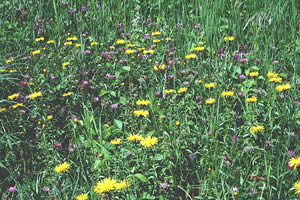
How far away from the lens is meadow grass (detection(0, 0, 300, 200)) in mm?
1584

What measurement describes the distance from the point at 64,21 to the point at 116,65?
113cm

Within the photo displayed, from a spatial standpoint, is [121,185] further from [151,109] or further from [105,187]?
[151,109]

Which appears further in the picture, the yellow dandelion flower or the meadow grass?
the meadow grass

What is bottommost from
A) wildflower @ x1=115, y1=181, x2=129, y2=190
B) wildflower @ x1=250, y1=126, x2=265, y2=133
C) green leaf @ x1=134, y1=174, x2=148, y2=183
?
green leaf @ x1=134, y1=174, x2=148, y2=183

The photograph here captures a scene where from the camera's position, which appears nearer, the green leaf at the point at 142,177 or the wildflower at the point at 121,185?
the wildflower at the point at 121,185

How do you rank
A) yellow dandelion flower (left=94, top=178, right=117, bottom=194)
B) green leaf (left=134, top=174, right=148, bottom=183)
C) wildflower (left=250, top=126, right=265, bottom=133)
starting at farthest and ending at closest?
wildflower (left=250, top=126, right=265, bottom=133) → green leaf (left=134, top=174, right=148, bottom=183) → yellow dandelion flower (left=94, top=178, right=117, bottom=194)

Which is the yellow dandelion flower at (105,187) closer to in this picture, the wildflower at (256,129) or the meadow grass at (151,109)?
the meadow grass at (151,109)

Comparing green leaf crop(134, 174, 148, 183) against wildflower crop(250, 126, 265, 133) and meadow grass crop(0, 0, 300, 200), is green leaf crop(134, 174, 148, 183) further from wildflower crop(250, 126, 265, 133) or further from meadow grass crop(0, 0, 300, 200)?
wildflower crop(250, 126, 265, 133)

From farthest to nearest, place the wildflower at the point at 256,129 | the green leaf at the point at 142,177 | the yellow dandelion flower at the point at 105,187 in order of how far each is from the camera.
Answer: the wildflower at the point at 256,129, the green leaf at the point at 142,177, the yellow dandelion flower at the point at 105,187

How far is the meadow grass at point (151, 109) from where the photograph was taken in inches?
62.4

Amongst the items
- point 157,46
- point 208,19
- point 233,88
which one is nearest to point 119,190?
point 233,88

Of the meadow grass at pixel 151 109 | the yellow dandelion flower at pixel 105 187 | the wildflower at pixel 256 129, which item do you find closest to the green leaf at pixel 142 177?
the meadow grass at pixel 151 109

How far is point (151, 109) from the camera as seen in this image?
2.07 m

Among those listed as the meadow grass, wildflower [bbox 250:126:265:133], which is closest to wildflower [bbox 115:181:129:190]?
the meadow grass
